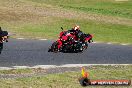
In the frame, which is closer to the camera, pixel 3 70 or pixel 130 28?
pixel 3 70

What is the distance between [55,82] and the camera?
583 inches

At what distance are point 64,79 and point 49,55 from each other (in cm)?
595

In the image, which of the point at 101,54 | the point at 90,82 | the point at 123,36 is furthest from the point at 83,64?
the point at 123,36

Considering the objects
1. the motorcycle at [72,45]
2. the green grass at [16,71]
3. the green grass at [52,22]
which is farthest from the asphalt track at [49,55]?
the green grass at [52,22]

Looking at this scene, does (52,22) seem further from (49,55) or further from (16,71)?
(16,71)

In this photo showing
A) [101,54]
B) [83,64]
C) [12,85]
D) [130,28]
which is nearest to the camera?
[12,85]

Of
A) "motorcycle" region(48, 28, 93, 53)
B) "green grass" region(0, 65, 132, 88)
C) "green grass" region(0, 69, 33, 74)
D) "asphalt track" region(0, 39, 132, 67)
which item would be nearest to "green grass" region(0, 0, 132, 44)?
"asphalt track" region(0, 39, 132, 67)

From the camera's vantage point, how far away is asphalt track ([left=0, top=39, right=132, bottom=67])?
1933 centimetres

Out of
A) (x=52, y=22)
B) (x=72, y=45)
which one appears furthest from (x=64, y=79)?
(x=52, y=22)

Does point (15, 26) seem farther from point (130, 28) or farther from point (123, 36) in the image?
point (130, 28)

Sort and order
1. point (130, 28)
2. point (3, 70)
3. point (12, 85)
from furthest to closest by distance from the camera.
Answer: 1. point (130, 28)
2. point (3, 70)
3. point (12, 85)

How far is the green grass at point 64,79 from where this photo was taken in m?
14.2

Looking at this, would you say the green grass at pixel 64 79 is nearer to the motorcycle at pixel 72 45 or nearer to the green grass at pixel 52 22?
the motorcycle at pixel 72 45

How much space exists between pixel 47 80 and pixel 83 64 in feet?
15.7
